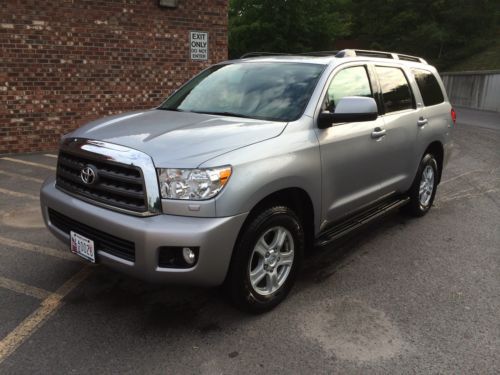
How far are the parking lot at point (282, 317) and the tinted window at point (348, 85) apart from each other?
1.48 metres

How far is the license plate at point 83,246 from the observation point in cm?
315

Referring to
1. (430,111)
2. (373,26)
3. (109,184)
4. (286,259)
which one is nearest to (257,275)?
(286,259)

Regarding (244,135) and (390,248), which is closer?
(244,135)

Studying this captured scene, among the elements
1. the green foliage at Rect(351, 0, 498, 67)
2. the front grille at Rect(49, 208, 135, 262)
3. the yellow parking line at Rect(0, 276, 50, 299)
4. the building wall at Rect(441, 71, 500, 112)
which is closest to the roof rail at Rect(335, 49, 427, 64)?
the front grille at Rect(49, 208, 135, 262)

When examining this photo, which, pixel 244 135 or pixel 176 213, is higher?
pixel 244 135

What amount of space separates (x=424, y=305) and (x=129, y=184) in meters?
2.33

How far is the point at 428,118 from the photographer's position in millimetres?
5430

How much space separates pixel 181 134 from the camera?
10.7 feet

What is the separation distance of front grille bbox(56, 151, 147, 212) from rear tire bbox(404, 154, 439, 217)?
11.6 ft

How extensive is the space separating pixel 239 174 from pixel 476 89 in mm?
26738

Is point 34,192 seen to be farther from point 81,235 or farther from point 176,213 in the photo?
point 176,213

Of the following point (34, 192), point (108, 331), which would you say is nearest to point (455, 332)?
point (108, 331)

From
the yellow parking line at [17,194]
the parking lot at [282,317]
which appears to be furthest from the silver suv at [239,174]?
the yellow parking line at [17,194]

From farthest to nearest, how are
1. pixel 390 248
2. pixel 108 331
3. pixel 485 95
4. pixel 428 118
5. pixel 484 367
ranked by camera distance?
pixel 485 95 → pixel 428 118 → pixel 390 248 → pixel 108 331 → pixel 484 367
